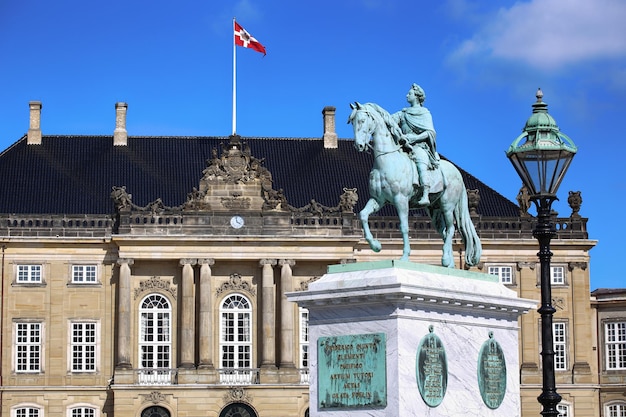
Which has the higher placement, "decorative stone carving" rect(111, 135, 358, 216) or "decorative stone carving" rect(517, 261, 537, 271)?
"decorative stone carving" rect(111, 135, 358, 216)

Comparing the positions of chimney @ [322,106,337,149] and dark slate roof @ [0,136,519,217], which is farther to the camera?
chimney @ [322,106,337,149]

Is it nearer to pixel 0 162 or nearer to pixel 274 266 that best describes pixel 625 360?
pixel 274 266

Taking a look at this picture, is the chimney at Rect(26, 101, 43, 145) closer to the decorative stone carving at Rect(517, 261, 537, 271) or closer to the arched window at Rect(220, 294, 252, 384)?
the arched window at Rect(220, 294, 252, 384)

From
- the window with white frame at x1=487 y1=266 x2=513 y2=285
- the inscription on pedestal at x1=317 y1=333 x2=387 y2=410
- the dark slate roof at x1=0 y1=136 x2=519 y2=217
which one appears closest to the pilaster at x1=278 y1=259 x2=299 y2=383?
the dark slate roof at x1=0 y1=136 x2=519 y2=217

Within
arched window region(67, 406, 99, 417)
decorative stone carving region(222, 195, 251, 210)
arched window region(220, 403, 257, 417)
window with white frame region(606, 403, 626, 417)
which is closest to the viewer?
arched window region(220, 403, 257, 417)

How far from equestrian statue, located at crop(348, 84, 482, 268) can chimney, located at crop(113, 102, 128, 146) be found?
4537 centimetres

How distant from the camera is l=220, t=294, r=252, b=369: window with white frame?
2515 inches

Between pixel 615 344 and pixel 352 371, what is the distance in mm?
47471

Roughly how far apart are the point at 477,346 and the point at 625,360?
151 ft

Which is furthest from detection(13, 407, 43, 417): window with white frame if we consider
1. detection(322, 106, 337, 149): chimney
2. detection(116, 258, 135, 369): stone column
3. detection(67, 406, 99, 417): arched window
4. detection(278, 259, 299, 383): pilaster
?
detection(322, 106, 337, 149): chimney

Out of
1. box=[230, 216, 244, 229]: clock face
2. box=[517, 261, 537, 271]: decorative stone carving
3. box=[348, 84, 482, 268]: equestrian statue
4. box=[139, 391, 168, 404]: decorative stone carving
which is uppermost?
box=[230, 216, 244, 229]: clock face

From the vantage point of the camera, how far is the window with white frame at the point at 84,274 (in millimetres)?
64375

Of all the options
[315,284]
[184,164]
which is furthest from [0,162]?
[315,284]

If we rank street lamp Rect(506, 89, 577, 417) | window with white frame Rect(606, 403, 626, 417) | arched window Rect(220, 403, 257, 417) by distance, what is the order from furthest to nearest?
window with white frame Rect(606, 403, 626, 417), arched window Rect(220, 403, 257, 417), street lamp Rect(506, 89, 577, 417)
